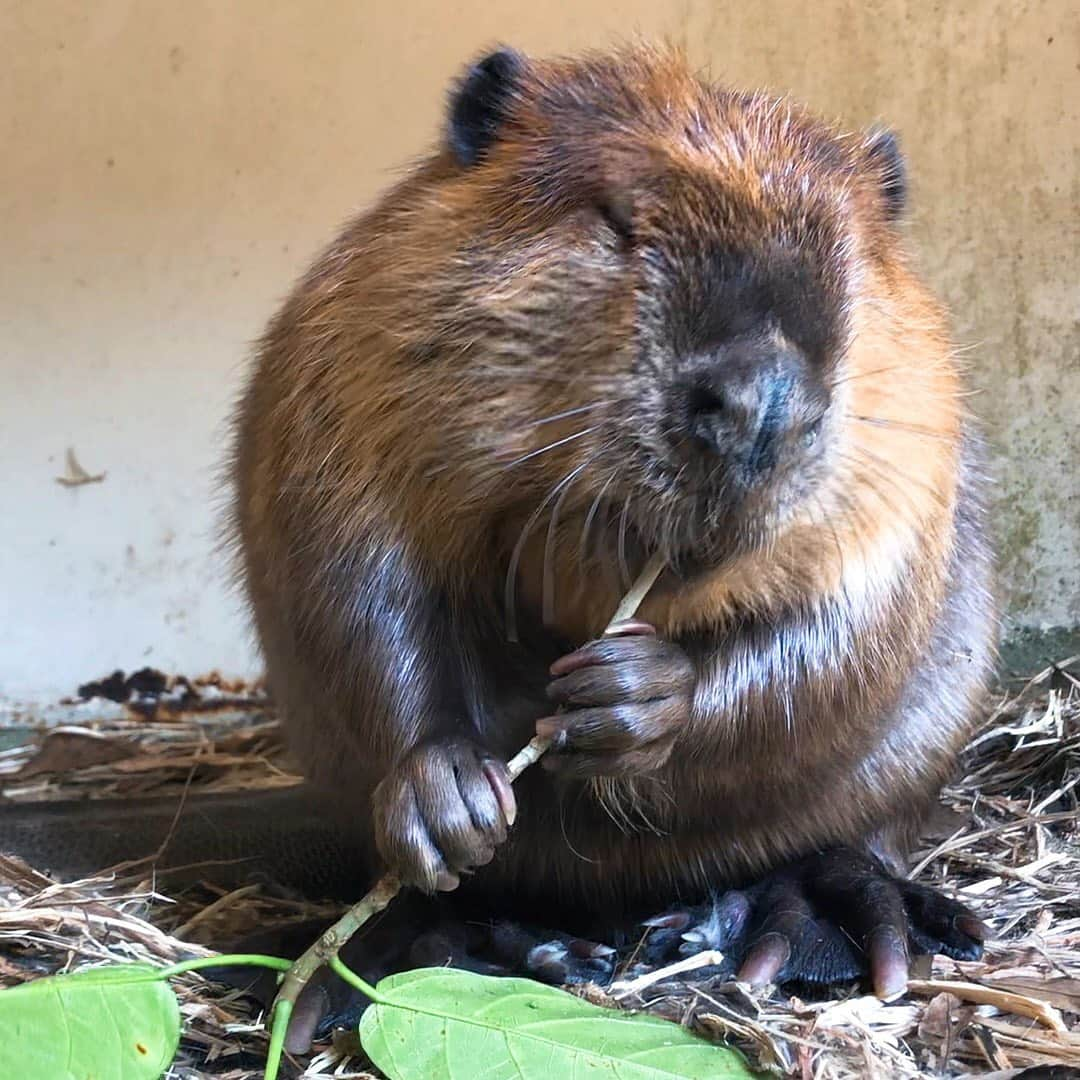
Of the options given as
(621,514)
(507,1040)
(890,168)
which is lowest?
(507,1040)

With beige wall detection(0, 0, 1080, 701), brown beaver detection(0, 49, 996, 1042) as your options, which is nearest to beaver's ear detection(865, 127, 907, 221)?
brown beaver detection(0, 49, 996, 1042)

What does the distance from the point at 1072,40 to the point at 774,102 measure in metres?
1.75

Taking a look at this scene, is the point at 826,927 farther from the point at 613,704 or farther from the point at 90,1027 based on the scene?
the point at 90,1027

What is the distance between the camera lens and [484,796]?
1.31 m

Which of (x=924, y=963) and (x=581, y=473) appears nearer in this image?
(x=581, y=473)

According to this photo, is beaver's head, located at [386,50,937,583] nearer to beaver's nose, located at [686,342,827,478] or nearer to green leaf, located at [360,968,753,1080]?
beaver's nose, located at [686,342,827,478]

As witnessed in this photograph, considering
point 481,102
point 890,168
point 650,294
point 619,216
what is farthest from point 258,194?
point 650,294

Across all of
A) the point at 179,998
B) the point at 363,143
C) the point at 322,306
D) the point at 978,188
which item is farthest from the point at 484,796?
the point at 978,188

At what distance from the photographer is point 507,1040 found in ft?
3.95

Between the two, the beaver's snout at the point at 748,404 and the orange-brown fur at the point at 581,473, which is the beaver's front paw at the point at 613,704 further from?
the beaver's snout at the point at 748,404

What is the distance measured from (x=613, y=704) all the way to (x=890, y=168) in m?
0.81

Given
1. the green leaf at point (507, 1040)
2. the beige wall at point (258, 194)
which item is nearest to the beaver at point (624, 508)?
the green leaf at point (507, 1040)

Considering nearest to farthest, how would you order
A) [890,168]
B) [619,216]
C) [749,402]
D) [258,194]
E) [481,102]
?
1. [749,402]
2. [619,216]
3. [481,102]
4. [890,168]
5. [258,194]

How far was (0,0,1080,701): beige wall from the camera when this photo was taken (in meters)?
2.88
